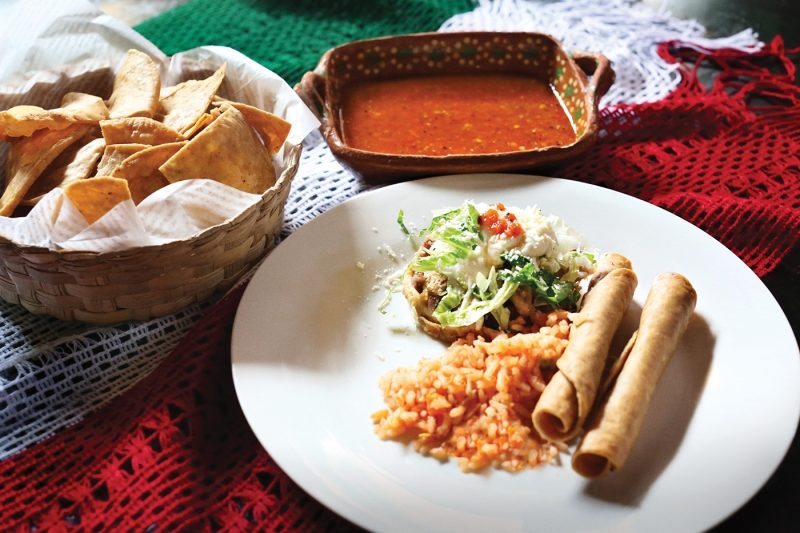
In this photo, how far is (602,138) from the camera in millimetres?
2598

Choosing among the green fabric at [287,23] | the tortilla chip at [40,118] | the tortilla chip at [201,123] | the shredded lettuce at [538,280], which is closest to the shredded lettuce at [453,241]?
the shredded lettuce at [538,280]

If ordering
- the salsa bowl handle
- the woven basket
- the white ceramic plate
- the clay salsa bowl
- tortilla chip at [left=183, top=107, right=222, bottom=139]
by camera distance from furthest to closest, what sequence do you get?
1. the salsa bowl handle
2. the clay salsa bowl
3. tortilla chip at [left=183, top=107, right=222, bottom=139]
4. the woven basket
5. the white ceramic plate

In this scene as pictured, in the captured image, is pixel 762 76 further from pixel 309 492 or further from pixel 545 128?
pixel 309 492

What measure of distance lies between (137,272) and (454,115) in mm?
1262

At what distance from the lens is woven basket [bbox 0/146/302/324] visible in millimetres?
1684

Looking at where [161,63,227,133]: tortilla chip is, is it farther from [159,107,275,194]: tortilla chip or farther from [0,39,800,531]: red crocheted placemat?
[0,39,800,531]: red crocheted placemat

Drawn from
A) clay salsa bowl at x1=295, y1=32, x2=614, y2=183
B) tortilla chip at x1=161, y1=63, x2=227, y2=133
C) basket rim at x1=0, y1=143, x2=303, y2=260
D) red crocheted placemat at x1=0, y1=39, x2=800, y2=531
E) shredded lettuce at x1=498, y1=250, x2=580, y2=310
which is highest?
tortilla chip at x1=161, y1=63, x2=227, y2=133

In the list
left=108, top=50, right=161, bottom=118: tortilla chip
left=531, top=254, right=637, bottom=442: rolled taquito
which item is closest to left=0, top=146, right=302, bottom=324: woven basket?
left=108, top=50, right=161, bottom=118: tortilla chip

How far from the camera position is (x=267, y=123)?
2.05m

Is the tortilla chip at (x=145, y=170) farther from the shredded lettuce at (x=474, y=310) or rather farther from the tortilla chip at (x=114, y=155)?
the shredded lettuce at (x=474, y=310)

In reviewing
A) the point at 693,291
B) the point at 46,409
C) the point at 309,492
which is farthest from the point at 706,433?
the point at 46,409

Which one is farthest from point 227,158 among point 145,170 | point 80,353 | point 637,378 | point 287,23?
point 287,23

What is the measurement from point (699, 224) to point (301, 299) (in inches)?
44.3

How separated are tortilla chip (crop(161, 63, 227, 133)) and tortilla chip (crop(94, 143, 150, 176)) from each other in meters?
0.16
